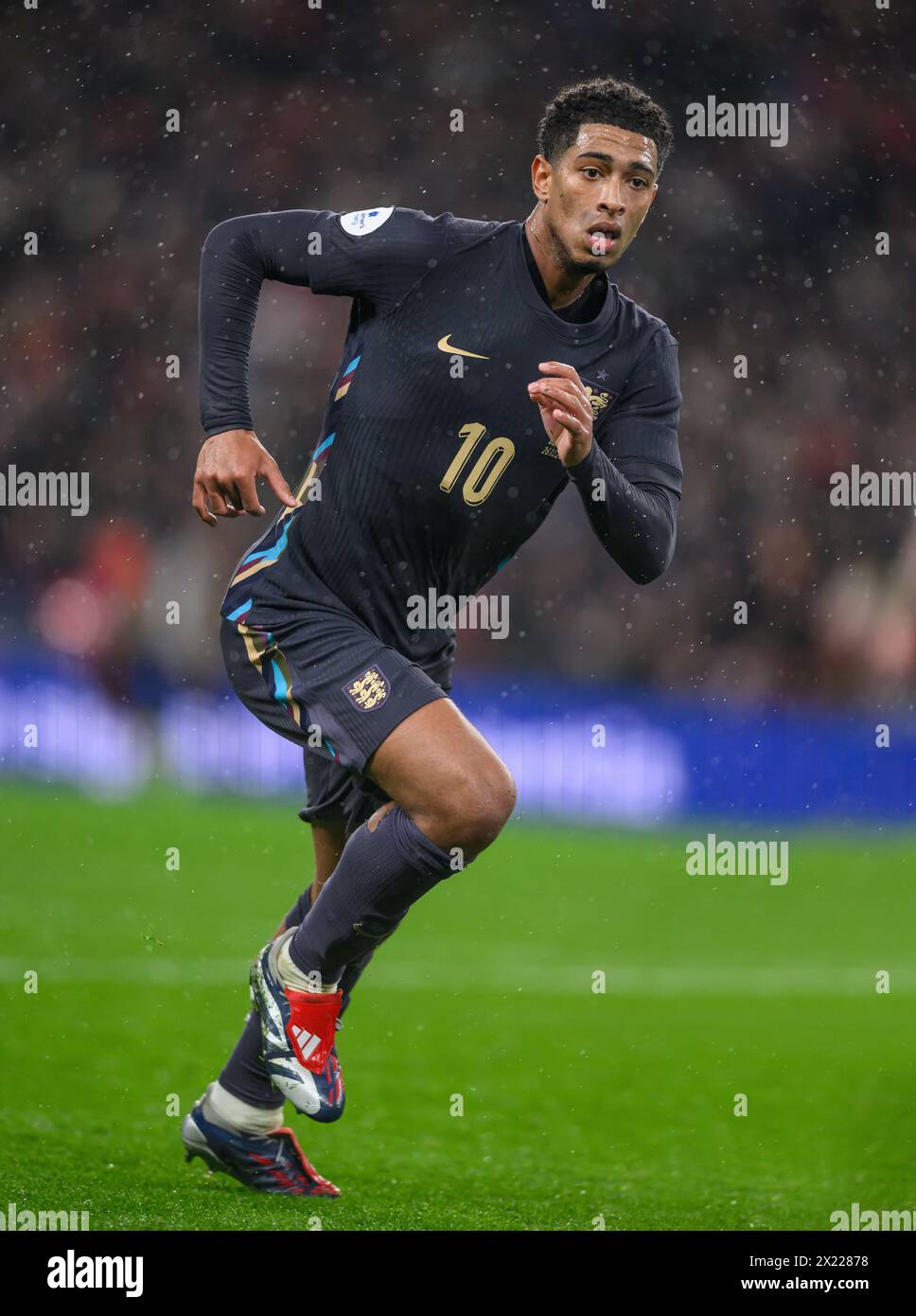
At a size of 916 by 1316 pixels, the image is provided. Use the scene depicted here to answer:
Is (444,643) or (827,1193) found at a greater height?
(444,643)

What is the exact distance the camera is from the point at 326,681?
3281mm

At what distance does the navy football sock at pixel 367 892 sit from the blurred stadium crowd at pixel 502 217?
315 inches

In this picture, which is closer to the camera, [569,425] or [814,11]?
[569,425]

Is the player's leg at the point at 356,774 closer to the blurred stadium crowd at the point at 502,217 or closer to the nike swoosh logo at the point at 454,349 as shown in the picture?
the nike swoosh logo at the point at 454,349

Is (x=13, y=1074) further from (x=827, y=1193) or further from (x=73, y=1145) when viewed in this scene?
(x=827, y=1193)

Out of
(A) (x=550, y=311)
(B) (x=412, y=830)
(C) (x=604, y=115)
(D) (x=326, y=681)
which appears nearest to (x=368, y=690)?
(D) (x=326, y=681)

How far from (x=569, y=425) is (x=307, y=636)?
0.74 metres

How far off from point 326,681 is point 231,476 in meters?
0.45

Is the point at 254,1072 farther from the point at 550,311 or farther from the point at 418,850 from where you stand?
the point at 550,311

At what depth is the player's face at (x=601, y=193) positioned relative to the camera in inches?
131

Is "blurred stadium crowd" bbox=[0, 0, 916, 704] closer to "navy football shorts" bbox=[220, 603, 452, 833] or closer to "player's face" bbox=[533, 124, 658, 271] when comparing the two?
"navy football shorts" bbox=[220, 603, 452, 833]

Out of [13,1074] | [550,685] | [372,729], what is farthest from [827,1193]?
[550,685]

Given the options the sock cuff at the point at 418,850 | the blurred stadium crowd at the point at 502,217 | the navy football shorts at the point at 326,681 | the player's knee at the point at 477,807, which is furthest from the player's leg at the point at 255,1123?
the blurred stadium crowd at the point at 502,217

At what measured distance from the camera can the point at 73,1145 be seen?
12.8 feet
